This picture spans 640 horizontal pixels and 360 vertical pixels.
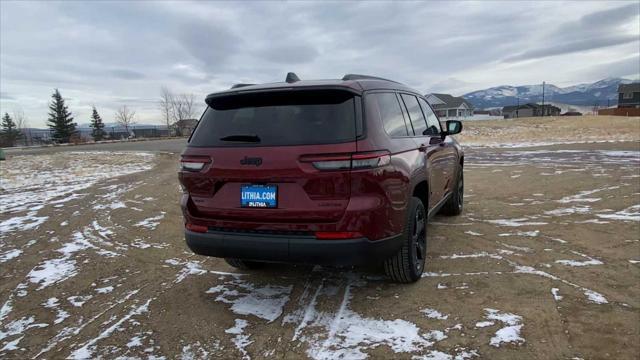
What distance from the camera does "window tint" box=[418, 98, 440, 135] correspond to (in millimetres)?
4988

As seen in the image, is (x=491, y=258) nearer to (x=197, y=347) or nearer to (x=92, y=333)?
(x=197, y=347)

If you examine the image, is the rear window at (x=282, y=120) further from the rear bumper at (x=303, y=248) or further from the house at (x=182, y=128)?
the house at (x=182, y=128)

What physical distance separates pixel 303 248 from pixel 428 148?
199 cm

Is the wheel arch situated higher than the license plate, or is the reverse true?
the license plate

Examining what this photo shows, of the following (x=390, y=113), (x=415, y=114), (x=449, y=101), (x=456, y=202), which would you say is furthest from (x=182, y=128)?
(x=390, y=113)

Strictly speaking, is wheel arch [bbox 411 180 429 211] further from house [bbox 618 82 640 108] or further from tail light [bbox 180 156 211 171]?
house [bbox 618 82 640 108]

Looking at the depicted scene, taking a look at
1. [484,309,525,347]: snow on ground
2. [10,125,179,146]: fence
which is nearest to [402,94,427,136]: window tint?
[484,309,525,347]: snow on ground

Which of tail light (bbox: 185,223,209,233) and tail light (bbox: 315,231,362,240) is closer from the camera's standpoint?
tail light (bbox: 315,231,362,240)

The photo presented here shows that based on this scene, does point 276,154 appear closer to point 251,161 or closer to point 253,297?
point 251,161

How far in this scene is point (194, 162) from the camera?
11.3 feet

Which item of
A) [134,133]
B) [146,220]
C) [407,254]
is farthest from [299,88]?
[134,133]

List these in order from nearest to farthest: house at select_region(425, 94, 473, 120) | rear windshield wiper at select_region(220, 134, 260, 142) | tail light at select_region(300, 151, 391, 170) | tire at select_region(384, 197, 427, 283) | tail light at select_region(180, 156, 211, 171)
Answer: tail light at select_region(300, 151, 391, 170) → rear windshield wiper at select_region(220, 134, 260, 142) → tail light at select_region(180, 156, 211, 171) → tire at select_region(384, 197, 427, 283) → house at select_region(425, 94, 473, 120)

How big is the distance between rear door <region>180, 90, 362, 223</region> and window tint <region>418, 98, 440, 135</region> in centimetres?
198

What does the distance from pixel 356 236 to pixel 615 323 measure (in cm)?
196
